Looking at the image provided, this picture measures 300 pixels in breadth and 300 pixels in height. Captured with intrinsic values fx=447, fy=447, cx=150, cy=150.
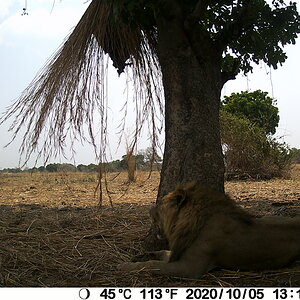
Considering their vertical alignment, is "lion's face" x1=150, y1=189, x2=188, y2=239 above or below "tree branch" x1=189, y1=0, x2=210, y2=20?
below

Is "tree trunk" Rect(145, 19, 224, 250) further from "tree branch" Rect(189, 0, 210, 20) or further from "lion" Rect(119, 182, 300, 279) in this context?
"lion" Rect(119, 182, 300, 279)

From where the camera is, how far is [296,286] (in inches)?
121

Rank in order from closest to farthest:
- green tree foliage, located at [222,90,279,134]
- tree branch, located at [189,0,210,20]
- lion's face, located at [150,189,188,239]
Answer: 1. lion's face, located at [150,189,188,239]
2. tree branch, located at [189,0,210,20]
3. green tree foliage, located at [222,90,279,134]

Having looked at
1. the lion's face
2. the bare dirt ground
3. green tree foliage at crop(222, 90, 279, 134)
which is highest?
green tree foliage at crop(222, 90, 279, 134)

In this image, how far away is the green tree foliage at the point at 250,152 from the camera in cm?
1436

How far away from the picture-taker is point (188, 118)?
160 inches

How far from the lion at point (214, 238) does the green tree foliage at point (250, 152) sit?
10.6 meters

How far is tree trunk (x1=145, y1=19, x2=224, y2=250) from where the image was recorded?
4.04 m

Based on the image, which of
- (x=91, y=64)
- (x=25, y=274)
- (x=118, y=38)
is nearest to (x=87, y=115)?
(x=91, y=64)

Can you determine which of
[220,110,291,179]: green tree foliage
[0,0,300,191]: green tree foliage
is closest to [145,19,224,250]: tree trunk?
[0,0,300,191]: green tree foliage

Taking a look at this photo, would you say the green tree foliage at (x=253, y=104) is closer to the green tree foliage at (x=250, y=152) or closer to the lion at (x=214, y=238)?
the green tree foliage at (x=250, y=152)

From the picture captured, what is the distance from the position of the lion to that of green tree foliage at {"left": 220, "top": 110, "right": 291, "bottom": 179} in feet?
34.9

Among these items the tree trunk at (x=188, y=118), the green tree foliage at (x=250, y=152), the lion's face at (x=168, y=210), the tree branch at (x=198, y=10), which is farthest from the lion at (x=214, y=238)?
the green tree foliage at (x=250, y=152)

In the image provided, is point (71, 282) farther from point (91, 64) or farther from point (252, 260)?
point (91, 64)
